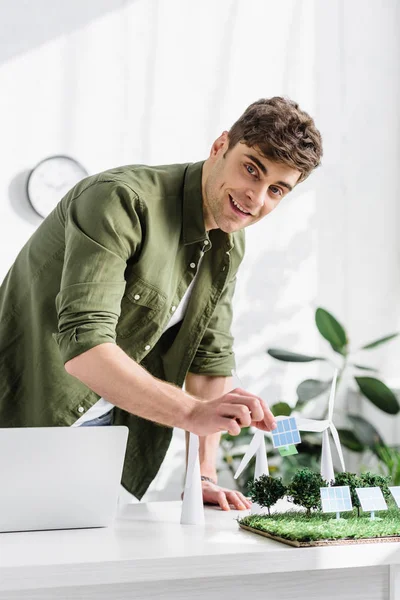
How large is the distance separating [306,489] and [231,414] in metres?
0.23

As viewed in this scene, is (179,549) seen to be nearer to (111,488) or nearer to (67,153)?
(111,488)

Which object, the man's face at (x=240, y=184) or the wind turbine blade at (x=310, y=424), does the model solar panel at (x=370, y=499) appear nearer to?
the wind turbine blade at (x=310, y=424)

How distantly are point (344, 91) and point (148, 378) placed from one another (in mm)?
3008

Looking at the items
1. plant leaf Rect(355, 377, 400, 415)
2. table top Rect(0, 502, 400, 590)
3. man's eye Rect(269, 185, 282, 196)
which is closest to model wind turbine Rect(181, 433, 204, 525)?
table top Rect(0, 502, 400, 590)

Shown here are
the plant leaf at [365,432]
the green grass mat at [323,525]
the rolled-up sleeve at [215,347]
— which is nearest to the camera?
the green grass mat at [323,525]

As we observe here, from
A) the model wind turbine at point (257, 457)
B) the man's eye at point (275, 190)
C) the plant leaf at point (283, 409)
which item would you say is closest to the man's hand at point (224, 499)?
the model wind turbine at point (257, 457)

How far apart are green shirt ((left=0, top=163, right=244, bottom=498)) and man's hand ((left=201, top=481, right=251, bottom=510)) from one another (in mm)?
326

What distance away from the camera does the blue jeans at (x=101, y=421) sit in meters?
1.98

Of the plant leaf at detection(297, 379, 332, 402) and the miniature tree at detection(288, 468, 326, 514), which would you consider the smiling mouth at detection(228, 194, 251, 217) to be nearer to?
the miniature tree at detection(288, 468, 326, 514)

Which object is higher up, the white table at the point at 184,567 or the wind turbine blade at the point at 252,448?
the wind turbine blade at the point at 252,448

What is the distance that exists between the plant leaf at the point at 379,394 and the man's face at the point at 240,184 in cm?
193

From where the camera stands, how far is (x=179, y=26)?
12.4ft

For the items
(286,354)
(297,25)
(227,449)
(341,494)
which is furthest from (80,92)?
(341,494)

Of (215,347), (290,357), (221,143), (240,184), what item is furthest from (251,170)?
(290,357)
